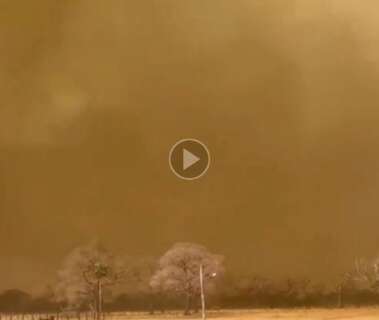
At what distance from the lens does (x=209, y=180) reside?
264 inches

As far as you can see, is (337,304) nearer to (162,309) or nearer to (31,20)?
(162,309)

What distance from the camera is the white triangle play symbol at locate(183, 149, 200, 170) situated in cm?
659

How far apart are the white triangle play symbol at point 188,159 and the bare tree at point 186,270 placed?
Answer: 2.85 ft

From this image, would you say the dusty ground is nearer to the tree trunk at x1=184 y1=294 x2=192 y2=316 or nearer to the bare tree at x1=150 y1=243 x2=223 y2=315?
the tree trunk at x1=184 y1=294 x2=192 y2=316

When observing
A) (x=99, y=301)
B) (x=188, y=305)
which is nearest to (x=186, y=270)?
(x=188, y=305)

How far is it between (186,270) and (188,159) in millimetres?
1192

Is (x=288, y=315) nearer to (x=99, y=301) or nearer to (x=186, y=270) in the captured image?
(x=186, y=270)

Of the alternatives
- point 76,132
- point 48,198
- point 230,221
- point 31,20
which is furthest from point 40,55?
point 230,221

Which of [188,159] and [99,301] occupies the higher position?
[188,159]

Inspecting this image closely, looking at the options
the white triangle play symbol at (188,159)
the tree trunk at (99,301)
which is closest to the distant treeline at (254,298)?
the tree trunk at (99,301)

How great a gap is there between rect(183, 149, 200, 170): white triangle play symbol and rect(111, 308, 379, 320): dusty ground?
5.27 ft

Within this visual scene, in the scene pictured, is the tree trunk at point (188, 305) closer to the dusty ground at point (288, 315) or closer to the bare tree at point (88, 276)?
the dusty ground at point (288, 315)

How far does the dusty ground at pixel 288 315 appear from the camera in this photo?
640 centimetres

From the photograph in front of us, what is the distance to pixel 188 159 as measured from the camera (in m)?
6.59
